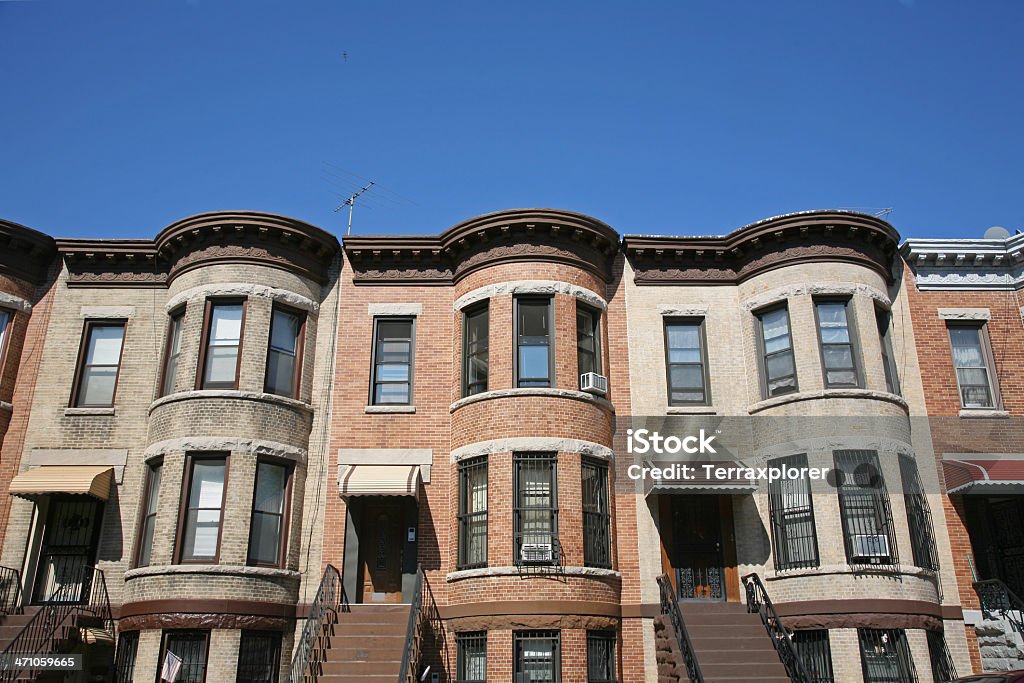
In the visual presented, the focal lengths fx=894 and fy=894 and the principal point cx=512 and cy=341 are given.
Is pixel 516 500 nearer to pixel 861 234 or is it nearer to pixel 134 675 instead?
pixel 134 675

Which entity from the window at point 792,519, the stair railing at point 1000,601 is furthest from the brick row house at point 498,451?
the stair railing at point 1000,601

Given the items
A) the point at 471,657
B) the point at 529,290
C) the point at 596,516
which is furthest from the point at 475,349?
the point at 471,657

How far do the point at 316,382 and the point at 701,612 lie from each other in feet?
29.6

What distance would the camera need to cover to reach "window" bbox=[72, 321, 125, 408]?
62.7 ft

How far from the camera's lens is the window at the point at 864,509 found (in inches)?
646

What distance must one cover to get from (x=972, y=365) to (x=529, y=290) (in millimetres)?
9921

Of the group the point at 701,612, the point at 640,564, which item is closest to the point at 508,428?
the point at 640,564

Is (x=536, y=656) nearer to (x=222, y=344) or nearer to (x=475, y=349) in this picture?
(x=475, y=349)

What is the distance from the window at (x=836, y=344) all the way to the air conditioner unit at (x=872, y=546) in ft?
9.74

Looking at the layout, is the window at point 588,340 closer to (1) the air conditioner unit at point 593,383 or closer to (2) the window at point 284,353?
(1) the air conditioner unit at point 593,383

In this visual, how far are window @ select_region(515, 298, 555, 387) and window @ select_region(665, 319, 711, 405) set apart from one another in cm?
286

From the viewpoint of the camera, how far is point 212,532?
1677 centimetres

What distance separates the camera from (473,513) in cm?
1723

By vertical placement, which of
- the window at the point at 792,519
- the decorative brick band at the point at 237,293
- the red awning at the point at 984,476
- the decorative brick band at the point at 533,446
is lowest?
the window at the point at 792,519
